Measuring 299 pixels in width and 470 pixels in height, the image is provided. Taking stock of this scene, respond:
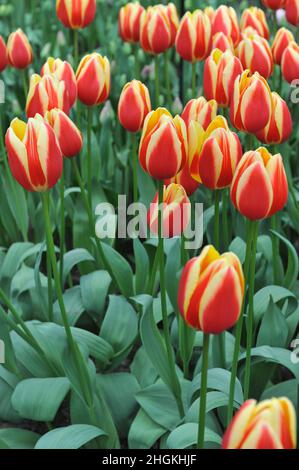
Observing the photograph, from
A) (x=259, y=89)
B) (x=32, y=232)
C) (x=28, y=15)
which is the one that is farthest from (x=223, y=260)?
(x=28, y=15)

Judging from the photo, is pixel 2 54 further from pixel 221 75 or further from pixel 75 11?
pixel 221 75

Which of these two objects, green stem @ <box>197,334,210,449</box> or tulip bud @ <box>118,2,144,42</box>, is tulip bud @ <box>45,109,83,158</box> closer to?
green stem @ <box>197,334,210,449</box>

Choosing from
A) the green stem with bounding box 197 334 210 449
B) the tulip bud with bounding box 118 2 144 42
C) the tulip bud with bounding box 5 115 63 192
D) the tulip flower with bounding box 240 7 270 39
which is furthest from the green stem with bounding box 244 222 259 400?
the tulip bud with bounding box 118 2 144 42

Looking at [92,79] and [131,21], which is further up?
[131,21]

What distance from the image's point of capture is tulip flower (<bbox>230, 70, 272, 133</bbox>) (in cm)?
134

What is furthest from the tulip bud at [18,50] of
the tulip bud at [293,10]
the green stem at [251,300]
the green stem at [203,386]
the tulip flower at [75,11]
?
the green stem at [203,386]

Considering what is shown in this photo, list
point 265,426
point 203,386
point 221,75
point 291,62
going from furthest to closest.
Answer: point 291,62 → point 221,75 → point 203,386 → point 265,426

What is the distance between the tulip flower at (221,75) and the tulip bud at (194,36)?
0.98ft

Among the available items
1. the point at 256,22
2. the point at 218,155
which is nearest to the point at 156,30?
the point at 256,22

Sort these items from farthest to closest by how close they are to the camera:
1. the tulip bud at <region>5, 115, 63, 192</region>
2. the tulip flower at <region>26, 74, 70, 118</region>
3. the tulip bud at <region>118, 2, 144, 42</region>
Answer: the tulip bud at <region>118, 2, 144, 42</region>, the tulip flower at <region>26, 74, 70, 118</region>, the tulip bud at <region>5, 115, 63, 192</region>

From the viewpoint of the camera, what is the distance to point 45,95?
146cm

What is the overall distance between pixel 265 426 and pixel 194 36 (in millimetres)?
1399

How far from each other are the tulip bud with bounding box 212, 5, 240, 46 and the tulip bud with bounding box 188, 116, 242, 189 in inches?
33.0

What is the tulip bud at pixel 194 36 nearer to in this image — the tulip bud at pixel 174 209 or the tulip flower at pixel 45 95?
the tulip flower at pixel 45 95
